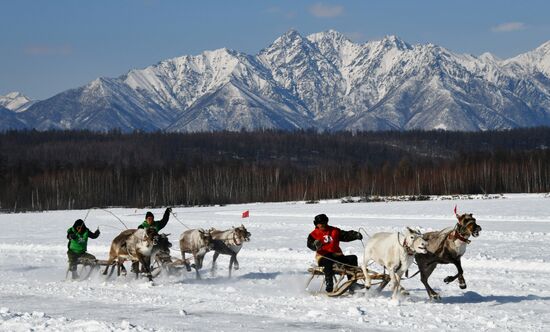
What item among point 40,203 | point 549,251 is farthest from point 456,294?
point 40,203

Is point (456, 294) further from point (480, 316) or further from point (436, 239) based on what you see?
point (480, 316)

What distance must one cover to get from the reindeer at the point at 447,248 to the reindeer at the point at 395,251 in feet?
2.16

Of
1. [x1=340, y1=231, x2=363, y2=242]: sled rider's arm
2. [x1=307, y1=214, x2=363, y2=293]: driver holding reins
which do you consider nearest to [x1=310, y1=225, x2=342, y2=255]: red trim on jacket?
[x1=307, y1=214, x2=363, y2=293]: driver holding reins

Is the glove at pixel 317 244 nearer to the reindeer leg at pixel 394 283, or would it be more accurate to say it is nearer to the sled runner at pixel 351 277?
the sled runner at pixel 351 277

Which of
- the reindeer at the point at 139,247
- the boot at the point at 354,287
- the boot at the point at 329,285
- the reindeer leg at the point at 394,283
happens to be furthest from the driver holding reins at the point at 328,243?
the reindeer at the point at 139,247

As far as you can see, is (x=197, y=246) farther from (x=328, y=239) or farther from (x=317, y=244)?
(x=328, y=239)

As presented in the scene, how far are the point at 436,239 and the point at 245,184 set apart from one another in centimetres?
10978

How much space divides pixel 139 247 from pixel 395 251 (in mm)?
7228

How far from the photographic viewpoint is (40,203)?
110 metres

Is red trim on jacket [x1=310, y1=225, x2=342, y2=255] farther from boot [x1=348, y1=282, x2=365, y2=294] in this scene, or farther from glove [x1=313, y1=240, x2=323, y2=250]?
boot [x1=348, y1=282, x2=365, y2=294]

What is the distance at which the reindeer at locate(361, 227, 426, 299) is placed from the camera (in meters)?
14.3

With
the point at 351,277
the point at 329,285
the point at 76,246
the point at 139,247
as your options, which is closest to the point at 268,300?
the point at 329,285

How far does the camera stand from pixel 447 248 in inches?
593

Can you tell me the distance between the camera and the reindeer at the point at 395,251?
14.3 metres
